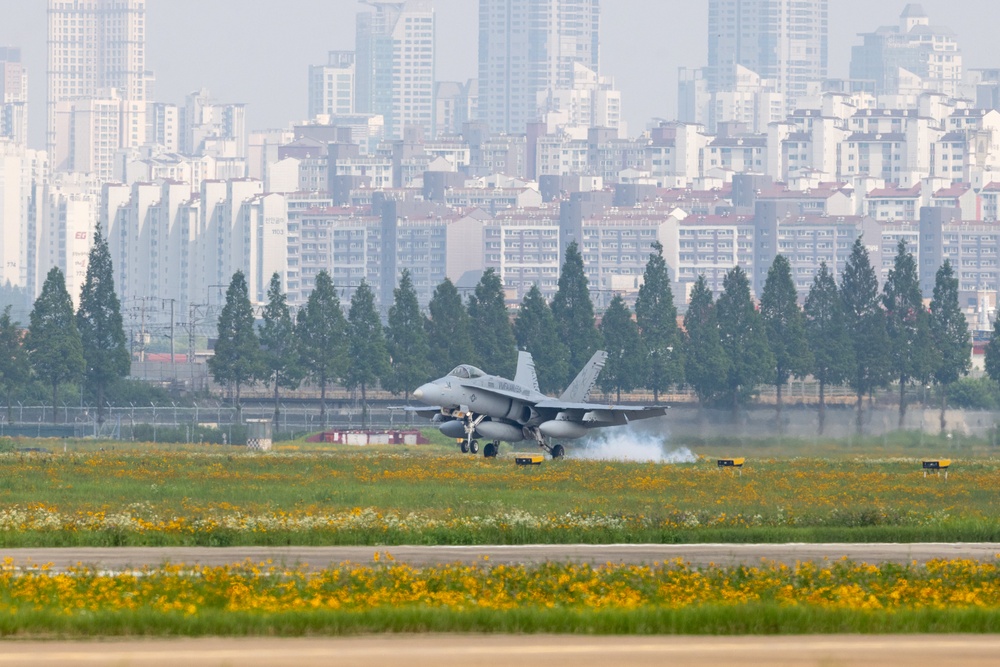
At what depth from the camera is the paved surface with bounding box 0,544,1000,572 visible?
32312 mm

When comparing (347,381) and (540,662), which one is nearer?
(540,662)

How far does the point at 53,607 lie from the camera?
24859mm

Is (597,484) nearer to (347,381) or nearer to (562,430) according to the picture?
(562,430)

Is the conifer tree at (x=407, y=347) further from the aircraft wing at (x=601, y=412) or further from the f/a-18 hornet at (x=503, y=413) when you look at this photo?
the aircraft wing at (x=601, y=412)

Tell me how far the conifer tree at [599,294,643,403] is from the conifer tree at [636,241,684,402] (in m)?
0.99

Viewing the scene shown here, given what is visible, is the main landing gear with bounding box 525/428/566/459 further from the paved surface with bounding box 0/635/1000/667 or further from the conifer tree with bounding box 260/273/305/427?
the paved surface with bounding box 0/635/1000/667

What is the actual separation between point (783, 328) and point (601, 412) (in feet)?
176

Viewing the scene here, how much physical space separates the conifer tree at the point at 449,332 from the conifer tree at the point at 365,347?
3.43 meters

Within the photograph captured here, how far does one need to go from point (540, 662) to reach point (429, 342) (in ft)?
344

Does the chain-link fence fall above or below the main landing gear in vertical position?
below

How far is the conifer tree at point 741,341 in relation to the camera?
4833 inches

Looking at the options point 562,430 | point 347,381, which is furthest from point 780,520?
point 347,381

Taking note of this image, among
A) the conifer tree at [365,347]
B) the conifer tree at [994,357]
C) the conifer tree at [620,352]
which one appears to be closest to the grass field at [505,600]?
the conifer tree at [365,347]

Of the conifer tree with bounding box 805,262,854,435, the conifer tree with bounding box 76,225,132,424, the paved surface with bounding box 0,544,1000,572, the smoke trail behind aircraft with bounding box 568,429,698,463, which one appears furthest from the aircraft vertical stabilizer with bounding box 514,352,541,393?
the conifer tree with bounding box 805,262,854,435
